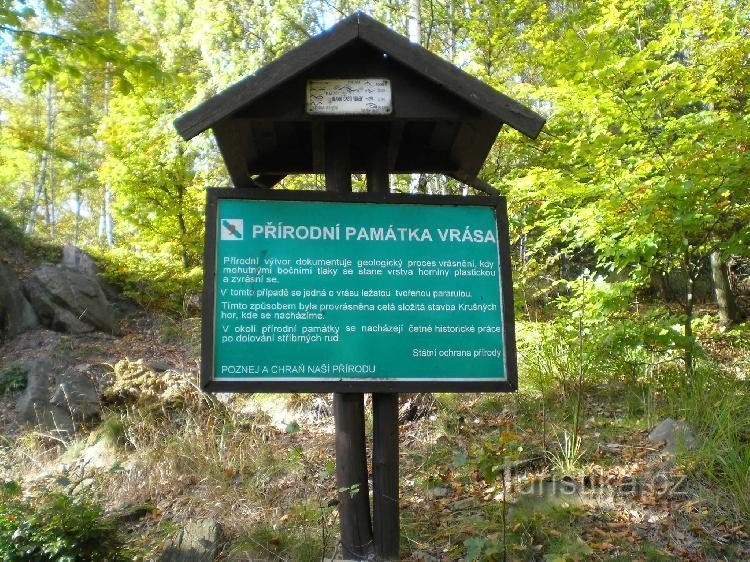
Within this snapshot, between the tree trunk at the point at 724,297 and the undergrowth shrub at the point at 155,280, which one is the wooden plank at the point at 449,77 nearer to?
the tree trunk at the point at 724,297

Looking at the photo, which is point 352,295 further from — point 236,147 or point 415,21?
point 415,21

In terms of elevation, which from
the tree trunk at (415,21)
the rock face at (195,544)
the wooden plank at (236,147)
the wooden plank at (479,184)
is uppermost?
the tree trunk at (415,21)

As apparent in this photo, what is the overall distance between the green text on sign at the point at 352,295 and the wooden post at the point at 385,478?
31cm

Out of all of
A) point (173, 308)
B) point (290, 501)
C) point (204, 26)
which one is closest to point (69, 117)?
point (173, 308)

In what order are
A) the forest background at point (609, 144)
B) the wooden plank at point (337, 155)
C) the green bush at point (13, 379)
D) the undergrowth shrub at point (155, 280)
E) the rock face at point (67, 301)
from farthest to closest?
1. the undergrowth shrub at point (155, 280)
2. the rock face at point (67, 301)
3. the green bush at point (13, 379)
4. the forest background at point (609, 144)
5. the wooden plank at point (337, 155)

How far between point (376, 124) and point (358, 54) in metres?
0.40

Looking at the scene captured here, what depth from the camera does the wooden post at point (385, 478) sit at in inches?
121

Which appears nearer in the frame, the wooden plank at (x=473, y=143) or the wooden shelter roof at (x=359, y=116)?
the wooden shelter roof at (x=359, y=116)

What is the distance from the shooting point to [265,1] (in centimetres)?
1090

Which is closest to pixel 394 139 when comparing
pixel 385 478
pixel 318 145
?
pixel 318 145

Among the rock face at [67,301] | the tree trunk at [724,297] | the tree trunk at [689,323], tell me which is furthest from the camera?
the rock face at [67,301]

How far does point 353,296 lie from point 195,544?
6.58 ft

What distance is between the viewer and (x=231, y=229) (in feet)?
9.57

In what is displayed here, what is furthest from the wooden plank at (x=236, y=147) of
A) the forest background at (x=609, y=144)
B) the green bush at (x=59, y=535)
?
the forest background at (x=609, y=144)
